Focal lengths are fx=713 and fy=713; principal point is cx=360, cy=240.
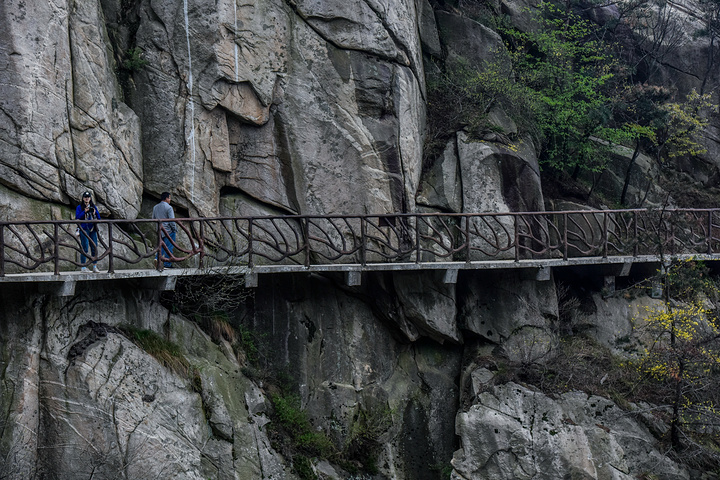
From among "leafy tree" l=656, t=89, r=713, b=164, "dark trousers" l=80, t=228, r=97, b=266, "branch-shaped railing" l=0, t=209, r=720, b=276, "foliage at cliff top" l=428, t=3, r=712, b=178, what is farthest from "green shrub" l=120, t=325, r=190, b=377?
"leafy tree" l=656, t=89, r=713, b=164

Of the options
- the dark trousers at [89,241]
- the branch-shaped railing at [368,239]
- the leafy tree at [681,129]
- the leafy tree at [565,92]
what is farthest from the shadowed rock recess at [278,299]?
the leafy tree at [681,129]

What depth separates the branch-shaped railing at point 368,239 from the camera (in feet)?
43.1

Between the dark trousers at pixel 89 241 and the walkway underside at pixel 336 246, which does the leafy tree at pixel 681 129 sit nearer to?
the walkway underside at pixel 336 246

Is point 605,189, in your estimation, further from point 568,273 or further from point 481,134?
point 481,134

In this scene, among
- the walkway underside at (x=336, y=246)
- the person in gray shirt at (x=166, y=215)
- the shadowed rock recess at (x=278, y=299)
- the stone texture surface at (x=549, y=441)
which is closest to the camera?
the shadowed rock recess at (x=278, y=299)

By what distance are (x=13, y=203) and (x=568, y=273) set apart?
483 inches

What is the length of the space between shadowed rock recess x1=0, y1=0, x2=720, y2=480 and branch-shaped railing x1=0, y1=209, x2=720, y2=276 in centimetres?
37

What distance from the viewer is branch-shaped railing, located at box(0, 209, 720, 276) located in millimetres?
13133

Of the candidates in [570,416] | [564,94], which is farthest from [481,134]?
[570,416]

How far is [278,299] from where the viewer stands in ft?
48.6

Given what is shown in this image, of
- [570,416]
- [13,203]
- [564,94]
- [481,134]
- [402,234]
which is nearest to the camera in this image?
[13,203]

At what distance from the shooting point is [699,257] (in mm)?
16297

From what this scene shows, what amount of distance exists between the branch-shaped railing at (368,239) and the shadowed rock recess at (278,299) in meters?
0.37

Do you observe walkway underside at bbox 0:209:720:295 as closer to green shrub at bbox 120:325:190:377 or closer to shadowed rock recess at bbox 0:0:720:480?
shadowed rock recess at bbox 0:0:720:480
